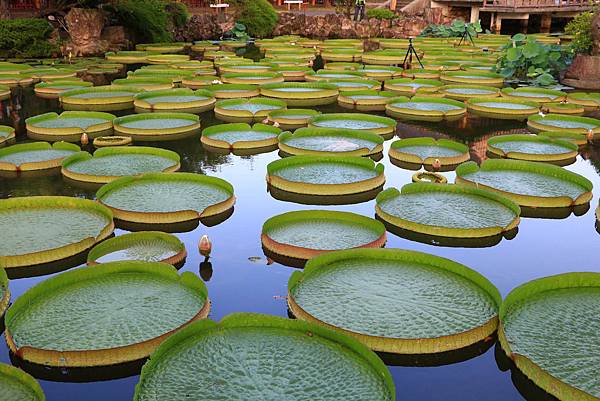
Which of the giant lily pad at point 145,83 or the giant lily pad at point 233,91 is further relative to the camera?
the giant lily pad at point 145,83

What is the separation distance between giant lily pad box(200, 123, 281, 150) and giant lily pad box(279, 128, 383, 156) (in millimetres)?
270

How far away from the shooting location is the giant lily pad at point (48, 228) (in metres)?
4.16

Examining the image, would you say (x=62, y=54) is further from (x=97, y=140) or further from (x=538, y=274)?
(x=538, y=274)

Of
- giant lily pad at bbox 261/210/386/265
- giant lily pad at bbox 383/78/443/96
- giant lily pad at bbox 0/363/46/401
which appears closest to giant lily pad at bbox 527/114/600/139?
giant lily pad at bbox 383/78/443/96

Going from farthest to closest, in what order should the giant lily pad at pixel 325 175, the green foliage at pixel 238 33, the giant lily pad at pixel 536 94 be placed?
the green foliage at pixel 238 33 → the giant lily pad at pixel 536 94 → the giant lily pad at pixel 325 175

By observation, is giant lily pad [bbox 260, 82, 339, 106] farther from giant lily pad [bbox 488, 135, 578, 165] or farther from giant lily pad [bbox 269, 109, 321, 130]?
giant lily pad [bbox 488, 135, 578, 165]

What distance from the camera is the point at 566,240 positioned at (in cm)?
488

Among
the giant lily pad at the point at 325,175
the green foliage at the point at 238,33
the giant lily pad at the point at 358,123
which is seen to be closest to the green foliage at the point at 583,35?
the giant lily pad at the point at 358,123

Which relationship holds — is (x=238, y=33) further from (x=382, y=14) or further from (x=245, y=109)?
(x=245, y=109)

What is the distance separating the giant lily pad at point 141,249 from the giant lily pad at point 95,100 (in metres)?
5.44

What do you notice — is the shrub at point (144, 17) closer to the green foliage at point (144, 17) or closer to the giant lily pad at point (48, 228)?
the green foliage at point (144, 17)

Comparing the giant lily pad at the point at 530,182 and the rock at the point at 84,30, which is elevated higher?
the rock at the point at 84,30

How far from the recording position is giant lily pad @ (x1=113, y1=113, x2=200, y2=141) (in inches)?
302

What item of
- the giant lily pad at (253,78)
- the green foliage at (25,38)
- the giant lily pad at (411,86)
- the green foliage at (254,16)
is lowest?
the giant lily pad at (411,86)
